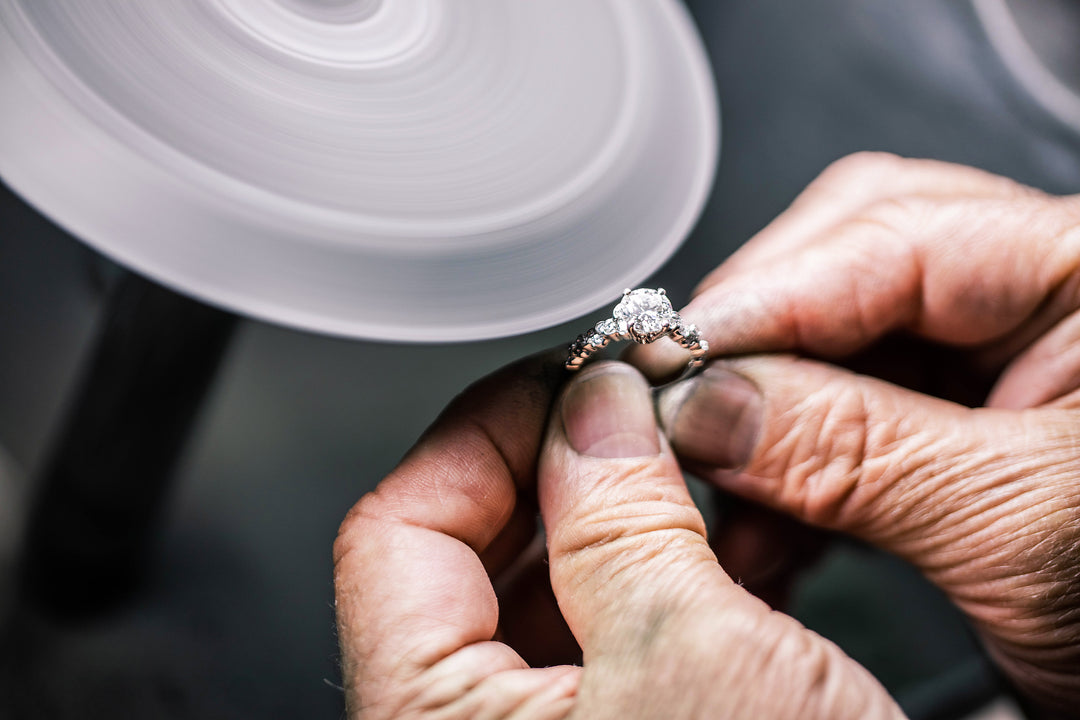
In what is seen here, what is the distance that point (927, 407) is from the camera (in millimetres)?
593

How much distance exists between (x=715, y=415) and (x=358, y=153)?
34cm

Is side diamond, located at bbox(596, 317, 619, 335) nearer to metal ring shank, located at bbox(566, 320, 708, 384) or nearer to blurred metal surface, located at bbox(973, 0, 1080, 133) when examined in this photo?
metal ring shank, located at bbox(566, 320, 708, 384)

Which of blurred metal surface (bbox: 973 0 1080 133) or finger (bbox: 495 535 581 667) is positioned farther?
blurred metal surface (bbox: 973 0 1080 133)

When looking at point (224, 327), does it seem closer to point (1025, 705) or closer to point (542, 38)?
point (542, 38)

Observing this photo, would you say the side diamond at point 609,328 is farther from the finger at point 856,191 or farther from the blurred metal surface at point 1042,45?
the blurred metal surface at point 1042,45

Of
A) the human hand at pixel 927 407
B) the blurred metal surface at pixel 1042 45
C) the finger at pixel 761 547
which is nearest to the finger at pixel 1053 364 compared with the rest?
the human hand at pixel 927 407

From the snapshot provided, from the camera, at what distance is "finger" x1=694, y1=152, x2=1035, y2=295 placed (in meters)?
0.73

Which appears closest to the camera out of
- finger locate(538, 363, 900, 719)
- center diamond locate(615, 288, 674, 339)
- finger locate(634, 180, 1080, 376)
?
finger locate(538, 363, 900, 719)

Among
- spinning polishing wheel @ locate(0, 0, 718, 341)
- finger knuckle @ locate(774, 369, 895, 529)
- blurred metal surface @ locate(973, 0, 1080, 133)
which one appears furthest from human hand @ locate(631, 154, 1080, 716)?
blurred metal surface @ locate(973, 0, 1080, 133)

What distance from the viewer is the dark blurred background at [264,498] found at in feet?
2.30

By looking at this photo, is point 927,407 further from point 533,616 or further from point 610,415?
point 533,616

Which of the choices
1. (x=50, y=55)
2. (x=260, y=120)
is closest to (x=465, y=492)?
(x=260, y=120)

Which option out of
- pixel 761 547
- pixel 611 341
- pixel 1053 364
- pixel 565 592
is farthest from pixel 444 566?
pixel 1053 364

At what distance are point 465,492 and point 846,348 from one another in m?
0.38
